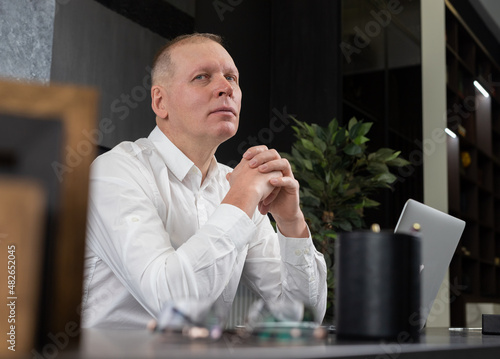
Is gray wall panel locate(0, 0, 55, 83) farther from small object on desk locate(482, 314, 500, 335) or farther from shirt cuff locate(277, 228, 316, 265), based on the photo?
small object on desk locate(482, 314, 500, 335)

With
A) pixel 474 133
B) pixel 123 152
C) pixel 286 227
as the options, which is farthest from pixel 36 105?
pixel 474 133

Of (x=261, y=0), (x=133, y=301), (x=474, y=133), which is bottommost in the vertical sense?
(x=133, y=301)

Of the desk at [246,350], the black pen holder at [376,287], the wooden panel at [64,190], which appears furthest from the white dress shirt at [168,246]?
the wooden panel at [64,190]

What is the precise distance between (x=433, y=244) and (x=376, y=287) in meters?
0.82

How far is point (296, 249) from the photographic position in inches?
57.2

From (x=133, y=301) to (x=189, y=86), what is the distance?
657mm

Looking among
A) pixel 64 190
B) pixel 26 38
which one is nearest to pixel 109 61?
pixel 26 38

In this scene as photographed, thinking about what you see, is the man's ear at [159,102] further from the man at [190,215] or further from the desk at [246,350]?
the desk at [246,350]

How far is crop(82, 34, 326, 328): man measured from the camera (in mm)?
1173

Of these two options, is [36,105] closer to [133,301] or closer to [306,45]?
[133,301]

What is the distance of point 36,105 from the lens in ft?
1.24

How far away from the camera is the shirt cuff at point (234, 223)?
1.17 metres

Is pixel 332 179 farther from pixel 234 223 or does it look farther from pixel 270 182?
pixel 234 223

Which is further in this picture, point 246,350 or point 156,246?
point 156,246
